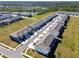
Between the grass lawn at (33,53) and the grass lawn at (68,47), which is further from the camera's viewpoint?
the grass lawn at (68,47)

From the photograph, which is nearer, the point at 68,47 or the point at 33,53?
the point at 33,53

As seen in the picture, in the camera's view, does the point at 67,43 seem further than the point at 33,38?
No

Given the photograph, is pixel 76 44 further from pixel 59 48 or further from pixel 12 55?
pixel 12 55

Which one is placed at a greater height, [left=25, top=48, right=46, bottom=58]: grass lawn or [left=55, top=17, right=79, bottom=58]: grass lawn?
[left=25, top=48, right=46, bottom=58]: grass lawn

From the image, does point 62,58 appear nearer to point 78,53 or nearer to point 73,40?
point 78,53

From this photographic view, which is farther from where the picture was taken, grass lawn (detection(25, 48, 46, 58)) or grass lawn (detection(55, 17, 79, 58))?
grass lawn (detection(55, 17, 79, 58))

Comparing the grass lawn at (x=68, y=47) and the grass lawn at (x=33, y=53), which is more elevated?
the grass lawn at (x=33, y=53)

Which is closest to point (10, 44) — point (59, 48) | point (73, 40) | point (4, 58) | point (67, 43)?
point (4, 58)

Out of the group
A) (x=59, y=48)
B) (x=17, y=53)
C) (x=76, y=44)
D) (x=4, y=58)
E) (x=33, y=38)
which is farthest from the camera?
(x=33, y=38)

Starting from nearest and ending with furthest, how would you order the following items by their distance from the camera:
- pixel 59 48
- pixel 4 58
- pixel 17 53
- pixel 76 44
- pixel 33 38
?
pixel 4 58
pixel 17 53
pixel 59 48
pixel 76 44
pixel 33 38

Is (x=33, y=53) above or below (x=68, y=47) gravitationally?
above
